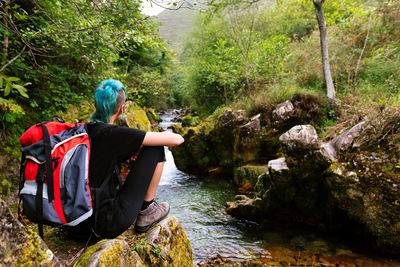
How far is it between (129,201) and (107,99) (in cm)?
93

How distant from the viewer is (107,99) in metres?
1.90

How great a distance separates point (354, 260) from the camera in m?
3.22

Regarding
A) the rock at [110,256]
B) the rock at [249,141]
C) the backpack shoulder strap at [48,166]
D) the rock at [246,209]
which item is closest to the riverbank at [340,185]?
the rock at [246,209]

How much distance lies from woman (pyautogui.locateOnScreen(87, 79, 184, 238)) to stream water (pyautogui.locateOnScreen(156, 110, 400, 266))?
2.49m

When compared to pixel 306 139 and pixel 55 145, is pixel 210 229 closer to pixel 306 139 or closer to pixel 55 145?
pixel 306 139

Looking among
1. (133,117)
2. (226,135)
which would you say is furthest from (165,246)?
(133,117)

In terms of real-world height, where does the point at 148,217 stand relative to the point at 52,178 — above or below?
below

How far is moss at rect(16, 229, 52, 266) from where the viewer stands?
1.14 m

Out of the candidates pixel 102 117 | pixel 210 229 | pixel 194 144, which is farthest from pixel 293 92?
pixel 102 117

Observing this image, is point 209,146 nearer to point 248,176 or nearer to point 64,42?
point 248,176

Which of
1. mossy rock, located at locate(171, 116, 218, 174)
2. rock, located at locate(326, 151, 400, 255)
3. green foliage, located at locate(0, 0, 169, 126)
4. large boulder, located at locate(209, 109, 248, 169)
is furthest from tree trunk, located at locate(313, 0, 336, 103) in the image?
green foliage, located at locate(0, 0, 169, 126)

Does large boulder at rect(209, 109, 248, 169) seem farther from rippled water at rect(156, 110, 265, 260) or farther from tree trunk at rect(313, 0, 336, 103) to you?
tree trunk at rect(313, 0, 336, 103)

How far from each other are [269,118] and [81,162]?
6594 millimetres

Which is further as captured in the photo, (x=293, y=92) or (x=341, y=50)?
(x=341, y=50)
